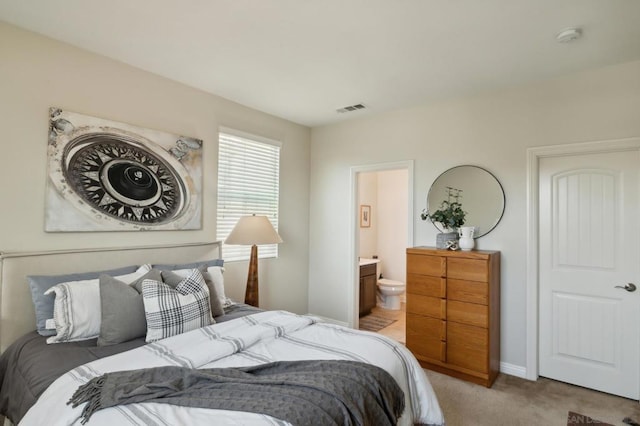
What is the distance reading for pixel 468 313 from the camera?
2951 mm

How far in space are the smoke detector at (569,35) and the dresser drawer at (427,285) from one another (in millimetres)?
2051

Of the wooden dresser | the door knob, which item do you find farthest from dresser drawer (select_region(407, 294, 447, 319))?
the door knob

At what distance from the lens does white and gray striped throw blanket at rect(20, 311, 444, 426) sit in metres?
1.21

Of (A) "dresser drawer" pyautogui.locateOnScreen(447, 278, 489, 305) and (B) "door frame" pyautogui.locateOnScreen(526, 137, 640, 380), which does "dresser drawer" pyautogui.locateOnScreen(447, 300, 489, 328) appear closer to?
(A) "dresser drawer" pyautogui.locateOnScreen(447, 278, 489, 305)

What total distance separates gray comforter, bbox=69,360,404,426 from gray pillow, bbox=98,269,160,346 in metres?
0.58

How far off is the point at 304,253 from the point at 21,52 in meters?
3.34

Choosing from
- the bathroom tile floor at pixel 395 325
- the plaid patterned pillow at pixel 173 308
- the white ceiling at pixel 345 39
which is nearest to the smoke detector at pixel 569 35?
the white ceiling at pixel 345 39

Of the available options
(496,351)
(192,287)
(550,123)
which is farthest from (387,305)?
(192,287)

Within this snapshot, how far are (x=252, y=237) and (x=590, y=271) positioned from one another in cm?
301

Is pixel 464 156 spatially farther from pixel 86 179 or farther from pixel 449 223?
pixel 86 179

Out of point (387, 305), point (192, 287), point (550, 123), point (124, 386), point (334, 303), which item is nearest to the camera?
point (124, 386)

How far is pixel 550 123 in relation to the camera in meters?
2.97

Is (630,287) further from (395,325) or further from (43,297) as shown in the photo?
(43,297)

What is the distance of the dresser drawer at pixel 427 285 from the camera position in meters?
3.10
